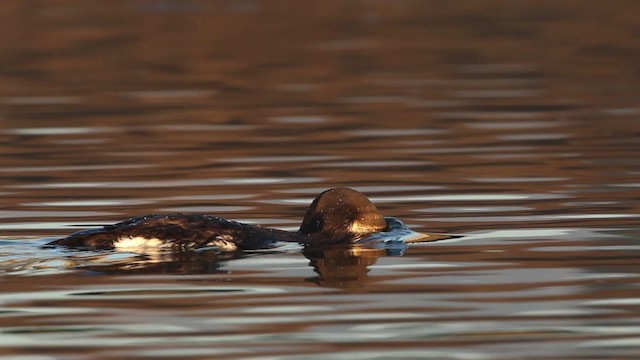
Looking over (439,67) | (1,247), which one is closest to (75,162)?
(1,247)

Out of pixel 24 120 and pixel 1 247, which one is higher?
pixel 24 120

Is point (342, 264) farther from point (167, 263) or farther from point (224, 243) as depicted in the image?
point (167, 263)

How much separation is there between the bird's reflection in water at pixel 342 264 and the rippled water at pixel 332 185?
0.04 meters

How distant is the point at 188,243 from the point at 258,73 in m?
16.4

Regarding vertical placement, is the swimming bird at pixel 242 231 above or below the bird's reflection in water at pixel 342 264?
above

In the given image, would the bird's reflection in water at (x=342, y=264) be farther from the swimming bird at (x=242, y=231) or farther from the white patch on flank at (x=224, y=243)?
the white patch on flank at (x=224, y=243)

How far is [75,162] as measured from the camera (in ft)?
55.0

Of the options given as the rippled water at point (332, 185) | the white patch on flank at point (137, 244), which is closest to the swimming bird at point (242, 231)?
the white patch on flank at point (137, 244)

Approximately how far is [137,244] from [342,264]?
1.27 metres

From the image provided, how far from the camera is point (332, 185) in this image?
49.5 ft

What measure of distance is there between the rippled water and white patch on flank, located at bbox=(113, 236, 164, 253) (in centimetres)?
9

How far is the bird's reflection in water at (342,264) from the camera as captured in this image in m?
10.2

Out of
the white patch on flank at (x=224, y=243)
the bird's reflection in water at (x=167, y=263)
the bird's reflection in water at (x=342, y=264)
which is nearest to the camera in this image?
the bird's reflection in water at (x=342, y=264)

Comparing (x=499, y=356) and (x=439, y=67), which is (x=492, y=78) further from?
(x=499, y=356)
